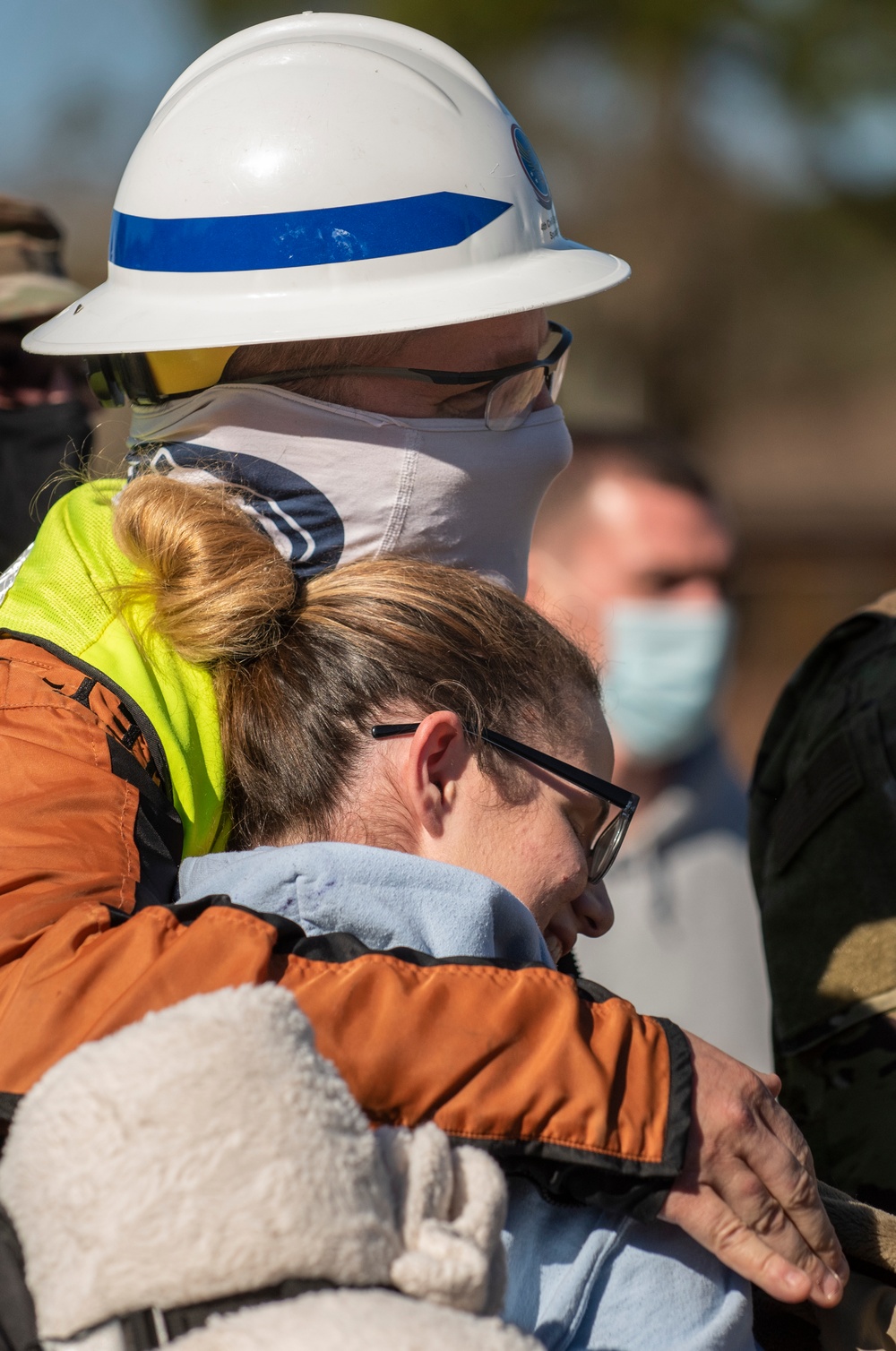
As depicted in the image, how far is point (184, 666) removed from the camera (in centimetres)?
186

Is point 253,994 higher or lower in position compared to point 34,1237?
higher

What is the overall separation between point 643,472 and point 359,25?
329 centimetres

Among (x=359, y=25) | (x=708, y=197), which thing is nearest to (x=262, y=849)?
(x=359, y=25)

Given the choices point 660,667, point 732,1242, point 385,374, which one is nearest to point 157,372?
point 385,374

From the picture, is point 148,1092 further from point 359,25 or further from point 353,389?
point 359,25

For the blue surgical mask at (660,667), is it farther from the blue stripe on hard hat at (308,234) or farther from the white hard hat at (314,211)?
the blue stripe on hard hat at (308,234)

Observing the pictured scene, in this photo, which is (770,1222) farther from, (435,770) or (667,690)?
(667,690)

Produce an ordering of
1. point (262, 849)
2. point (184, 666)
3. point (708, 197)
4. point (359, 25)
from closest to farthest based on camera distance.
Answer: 1. point (262, 849)
2. point (184, 666)
3. point (359, 25)
4. point (708, 197)

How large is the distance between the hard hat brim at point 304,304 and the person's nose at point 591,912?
0.89 meters

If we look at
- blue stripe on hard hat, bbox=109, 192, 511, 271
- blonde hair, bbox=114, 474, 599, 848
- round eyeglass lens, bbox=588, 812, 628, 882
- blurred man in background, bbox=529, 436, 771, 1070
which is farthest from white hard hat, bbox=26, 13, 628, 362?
blurred man in background, bbox=529, 436, 771, 1070

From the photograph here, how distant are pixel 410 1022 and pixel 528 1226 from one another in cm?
28

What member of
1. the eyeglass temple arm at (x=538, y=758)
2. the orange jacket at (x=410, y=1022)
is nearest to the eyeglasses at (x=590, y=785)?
the eyeglass temple arm at (x=538, y=758)

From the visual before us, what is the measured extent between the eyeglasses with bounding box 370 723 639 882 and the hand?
16.1 inches

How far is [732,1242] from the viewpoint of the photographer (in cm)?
142
